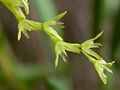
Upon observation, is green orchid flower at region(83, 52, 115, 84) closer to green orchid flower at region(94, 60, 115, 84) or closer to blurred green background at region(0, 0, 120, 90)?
green orchid flower at region(94, 60, 115, 84)

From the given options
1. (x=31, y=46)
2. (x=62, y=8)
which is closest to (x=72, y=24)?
(x=62, y=8)

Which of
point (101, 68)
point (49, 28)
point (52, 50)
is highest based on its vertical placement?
point (49, 28)

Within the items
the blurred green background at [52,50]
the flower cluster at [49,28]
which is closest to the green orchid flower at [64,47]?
the flower cluster at [49,28]

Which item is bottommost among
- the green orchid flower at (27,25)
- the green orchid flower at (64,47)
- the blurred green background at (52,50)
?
the blurred green background at (52,50)

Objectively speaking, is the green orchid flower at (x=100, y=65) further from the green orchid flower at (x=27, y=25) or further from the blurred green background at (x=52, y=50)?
the blurred green background at (x=52, y=50)

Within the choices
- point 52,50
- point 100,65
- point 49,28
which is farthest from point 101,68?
point 52,50

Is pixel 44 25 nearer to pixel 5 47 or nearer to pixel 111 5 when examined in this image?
pixel 5 47

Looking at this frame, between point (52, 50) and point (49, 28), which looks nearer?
point (49, 28)

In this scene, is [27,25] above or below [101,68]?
above

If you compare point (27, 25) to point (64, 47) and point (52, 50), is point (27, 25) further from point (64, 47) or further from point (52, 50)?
point (52, 50)
